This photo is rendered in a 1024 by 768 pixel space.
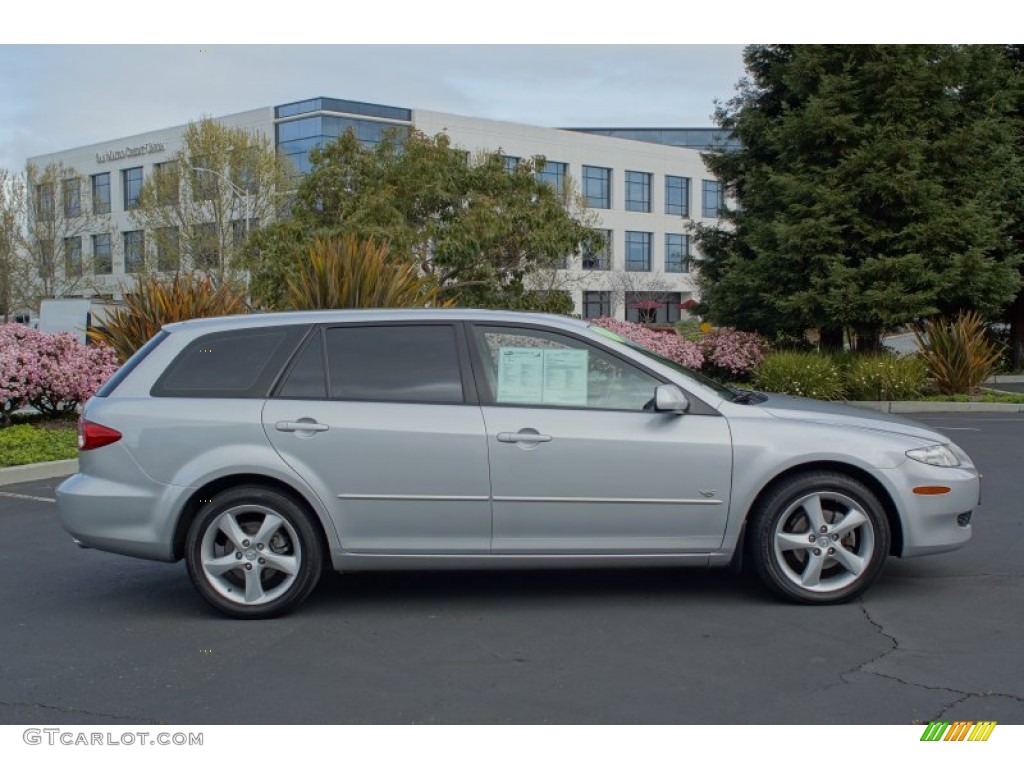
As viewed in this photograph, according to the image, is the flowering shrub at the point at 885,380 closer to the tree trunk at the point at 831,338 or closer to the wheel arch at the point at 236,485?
the tree trunk at the point at 831,338

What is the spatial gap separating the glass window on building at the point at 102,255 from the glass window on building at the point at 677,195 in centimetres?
3795

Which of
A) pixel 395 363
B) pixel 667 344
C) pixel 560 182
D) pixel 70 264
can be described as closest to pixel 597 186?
pixel 560 182

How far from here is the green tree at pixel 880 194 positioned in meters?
19.3

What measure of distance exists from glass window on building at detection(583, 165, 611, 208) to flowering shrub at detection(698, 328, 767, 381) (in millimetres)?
50032

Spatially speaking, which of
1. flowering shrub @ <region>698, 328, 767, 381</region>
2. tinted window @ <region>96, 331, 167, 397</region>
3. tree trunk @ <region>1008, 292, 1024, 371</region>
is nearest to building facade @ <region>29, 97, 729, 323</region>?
tree trunk @ <region>1008, 292, 1024, 371</region>

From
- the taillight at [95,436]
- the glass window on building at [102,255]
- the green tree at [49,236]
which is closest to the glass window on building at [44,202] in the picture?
the green tree at [49,236]

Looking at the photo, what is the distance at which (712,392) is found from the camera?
566cm

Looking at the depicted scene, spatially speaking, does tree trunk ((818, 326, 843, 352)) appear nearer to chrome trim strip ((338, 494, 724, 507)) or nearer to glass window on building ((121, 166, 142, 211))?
chrome trim strip ((338, 494, 724, 507))

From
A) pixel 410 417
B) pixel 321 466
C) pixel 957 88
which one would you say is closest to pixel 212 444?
pixel 321 466

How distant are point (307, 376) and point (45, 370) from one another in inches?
309

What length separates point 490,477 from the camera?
5.38 metres

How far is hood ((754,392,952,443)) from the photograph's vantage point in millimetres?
5571

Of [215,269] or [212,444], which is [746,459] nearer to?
[212,444]
